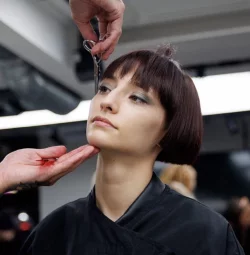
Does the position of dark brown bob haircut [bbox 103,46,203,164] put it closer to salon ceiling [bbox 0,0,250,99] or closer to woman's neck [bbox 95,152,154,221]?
woman's neck [bbox 95,152,154,221]

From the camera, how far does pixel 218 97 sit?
4.64 metres

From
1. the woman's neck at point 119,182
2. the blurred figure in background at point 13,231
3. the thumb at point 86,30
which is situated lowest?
the blurred figure in background at point 13,231

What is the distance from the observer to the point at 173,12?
371 cm

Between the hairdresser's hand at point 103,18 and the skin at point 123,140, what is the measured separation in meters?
0.11

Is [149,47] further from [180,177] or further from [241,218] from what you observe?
[241,218]

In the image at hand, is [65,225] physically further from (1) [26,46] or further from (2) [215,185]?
(2) [215,185]

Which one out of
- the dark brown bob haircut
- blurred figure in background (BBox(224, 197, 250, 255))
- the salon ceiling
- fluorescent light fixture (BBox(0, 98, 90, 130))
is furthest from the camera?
fluorescent light fixture (BBox(0, 98, 90, 130))

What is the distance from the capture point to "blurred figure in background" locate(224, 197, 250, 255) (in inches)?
173

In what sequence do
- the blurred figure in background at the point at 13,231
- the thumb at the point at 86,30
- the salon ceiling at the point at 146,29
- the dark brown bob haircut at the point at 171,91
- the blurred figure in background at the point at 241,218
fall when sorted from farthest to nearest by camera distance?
the blurred figure in background at the point at 13,231
the blurred figure in background at the point at 241,218
the salon ceiling at the point at 146,29
the thumb at the point at 86,30
the dark brown bob haircut at the point at 171,91

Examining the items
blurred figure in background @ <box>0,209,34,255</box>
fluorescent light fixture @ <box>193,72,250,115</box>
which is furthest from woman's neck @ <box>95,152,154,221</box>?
blurred figure in background @ <box>0,209,34,255</box>

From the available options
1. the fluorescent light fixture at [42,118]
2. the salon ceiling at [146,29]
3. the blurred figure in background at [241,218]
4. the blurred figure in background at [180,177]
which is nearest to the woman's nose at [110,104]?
the blurred figure in background at [180,177]

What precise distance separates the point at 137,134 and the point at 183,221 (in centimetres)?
23

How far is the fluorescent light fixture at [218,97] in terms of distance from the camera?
14.7ft

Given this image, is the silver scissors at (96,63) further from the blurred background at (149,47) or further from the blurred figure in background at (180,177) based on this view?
the blurred figure in background at (180,177)
